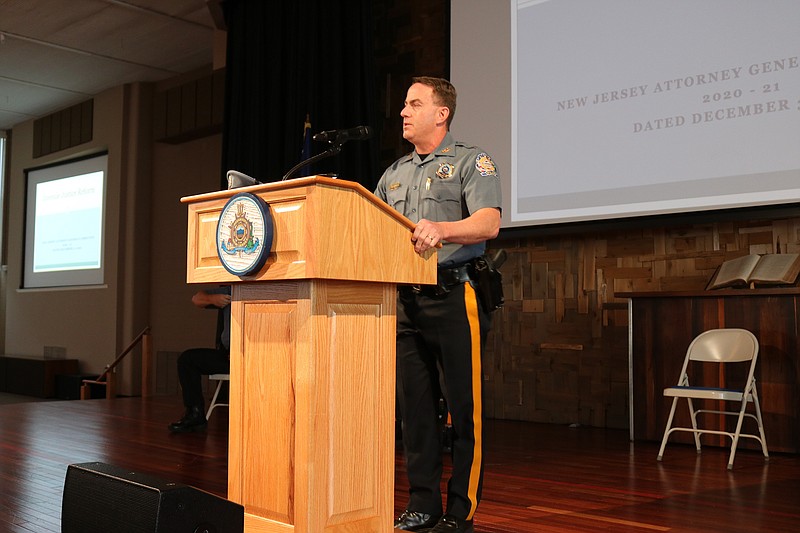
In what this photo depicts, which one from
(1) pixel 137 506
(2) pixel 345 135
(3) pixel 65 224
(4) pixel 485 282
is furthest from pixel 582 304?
(3) pixel 65 224

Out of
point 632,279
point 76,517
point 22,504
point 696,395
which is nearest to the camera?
point 76,517

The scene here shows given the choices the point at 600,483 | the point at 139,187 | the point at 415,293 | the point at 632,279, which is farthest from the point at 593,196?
the point at 139,187

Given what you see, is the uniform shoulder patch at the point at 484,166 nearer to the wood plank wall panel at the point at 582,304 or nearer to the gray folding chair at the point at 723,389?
the gray folding chair at the point at 723,389

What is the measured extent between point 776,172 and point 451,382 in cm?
282

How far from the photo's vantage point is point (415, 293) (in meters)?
2.38

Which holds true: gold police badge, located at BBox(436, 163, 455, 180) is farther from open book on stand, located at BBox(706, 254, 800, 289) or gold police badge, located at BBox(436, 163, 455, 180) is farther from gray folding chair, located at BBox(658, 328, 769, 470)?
open book on stand, located at BBox(706, 254, 800, 289)

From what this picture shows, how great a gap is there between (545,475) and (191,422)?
2595 mm

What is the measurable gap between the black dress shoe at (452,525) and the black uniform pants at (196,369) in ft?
11.1

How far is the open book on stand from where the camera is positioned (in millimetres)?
4336

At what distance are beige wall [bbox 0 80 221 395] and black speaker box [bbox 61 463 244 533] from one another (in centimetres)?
741

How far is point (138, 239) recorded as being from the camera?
32.2 feet

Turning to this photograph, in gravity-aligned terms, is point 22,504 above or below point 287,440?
below

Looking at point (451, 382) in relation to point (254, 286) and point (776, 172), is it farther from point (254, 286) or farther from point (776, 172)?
point (776, 172)

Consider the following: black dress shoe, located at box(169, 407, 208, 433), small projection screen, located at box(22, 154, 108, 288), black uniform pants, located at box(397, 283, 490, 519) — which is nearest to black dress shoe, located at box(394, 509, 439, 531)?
black uniform pants, located at box(397, 283, 490, 519)
